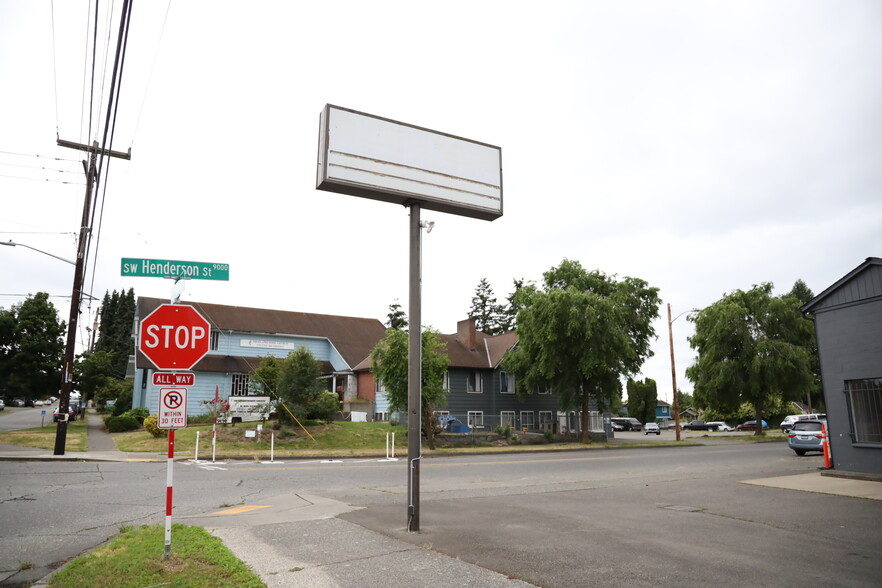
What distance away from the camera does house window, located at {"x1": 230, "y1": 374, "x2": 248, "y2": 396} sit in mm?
42406

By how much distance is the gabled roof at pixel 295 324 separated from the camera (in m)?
44.9

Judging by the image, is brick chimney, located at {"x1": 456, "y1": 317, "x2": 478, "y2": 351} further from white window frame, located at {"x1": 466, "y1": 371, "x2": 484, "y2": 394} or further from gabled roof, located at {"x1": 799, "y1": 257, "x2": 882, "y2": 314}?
gabled roof, located at {"x1": 799, "y1": 257, "x2": 882, "y2": 314}

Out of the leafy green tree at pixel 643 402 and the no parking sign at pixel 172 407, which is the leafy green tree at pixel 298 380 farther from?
the leafy green tree at pixel 643 402

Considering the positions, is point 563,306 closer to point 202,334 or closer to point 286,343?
point 286,343

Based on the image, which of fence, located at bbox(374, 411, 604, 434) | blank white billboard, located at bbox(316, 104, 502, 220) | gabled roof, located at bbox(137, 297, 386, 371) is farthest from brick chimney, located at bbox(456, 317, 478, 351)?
blank white billboard, located at bbox(316, 104, 502, 220)

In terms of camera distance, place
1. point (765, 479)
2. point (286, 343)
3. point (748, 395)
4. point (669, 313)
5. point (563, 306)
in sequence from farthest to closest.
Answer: point (286, 343)
point (748, 395)
point (669, 313)
point (563, 306)
point (765, 479)

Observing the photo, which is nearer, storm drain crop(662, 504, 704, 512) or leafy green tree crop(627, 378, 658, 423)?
storm drain crop(662, 504, 704, 512)

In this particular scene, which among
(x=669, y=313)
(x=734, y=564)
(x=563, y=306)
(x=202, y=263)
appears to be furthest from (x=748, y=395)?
(x=202, y=263)

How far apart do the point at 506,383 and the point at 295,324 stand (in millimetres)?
17703

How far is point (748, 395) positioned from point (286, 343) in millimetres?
34589

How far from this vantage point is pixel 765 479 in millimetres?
16062

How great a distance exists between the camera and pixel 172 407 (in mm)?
7059

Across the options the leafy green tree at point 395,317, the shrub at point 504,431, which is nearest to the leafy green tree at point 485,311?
the leafy green tree at point 395,317

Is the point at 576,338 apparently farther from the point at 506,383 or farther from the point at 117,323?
the point at 117,323
